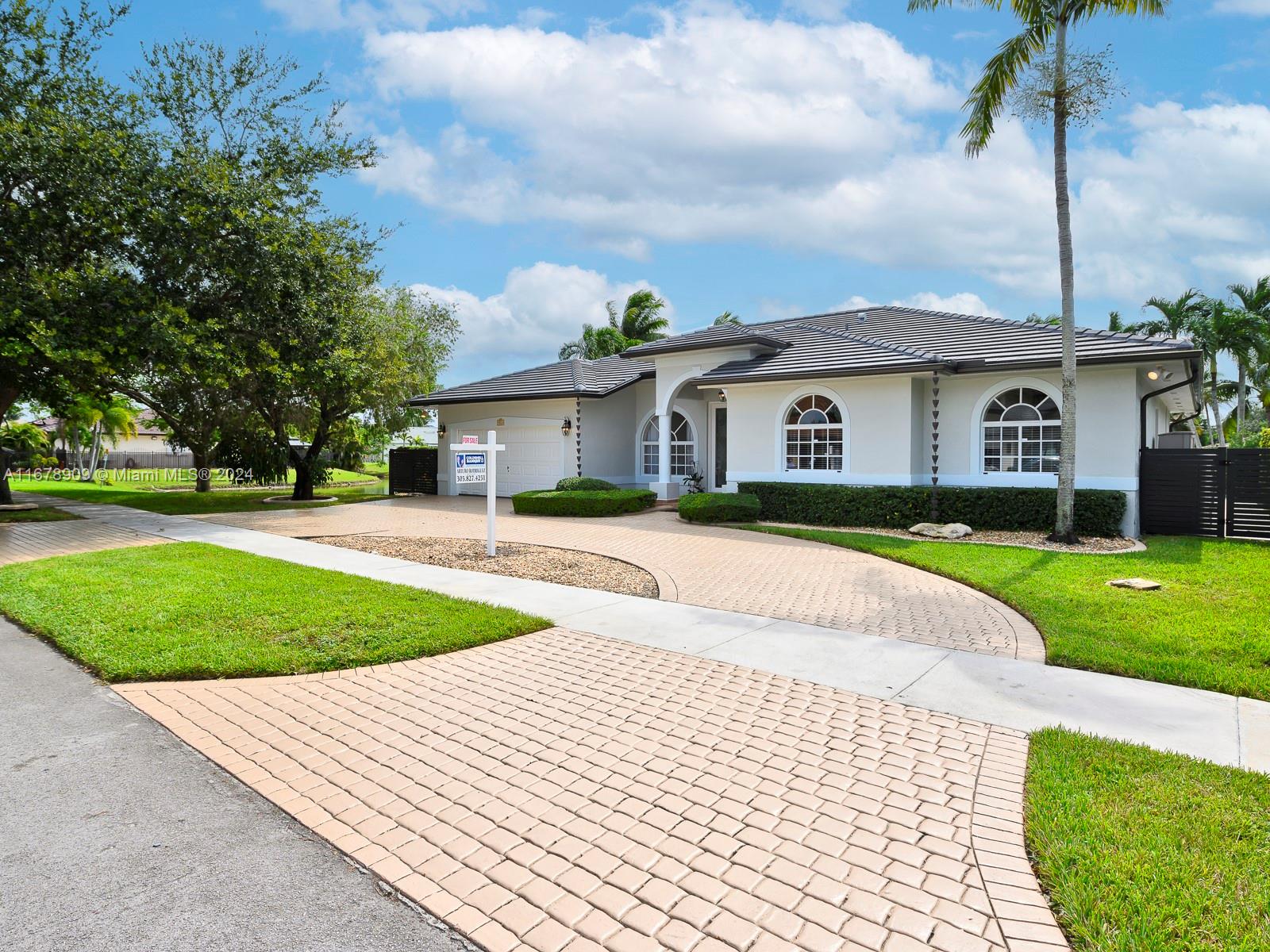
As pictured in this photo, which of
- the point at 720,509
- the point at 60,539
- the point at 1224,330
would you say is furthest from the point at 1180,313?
the point at 60,539

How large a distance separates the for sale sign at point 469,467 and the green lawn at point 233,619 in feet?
9.36

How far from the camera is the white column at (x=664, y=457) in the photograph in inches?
822

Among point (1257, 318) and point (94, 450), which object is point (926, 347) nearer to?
point (1257, 318)

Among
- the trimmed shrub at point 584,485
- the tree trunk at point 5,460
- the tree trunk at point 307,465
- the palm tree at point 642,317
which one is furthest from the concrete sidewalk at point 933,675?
the palm tree at point 642,317

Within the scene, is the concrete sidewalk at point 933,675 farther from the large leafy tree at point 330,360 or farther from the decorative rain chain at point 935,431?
the large leafy tree at point 330,360

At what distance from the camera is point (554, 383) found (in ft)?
77.2

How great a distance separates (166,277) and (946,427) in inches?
724

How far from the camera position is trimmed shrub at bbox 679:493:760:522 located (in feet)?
53.2

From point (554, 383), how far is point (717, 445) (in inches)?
232

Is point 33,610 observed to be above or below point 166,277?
below

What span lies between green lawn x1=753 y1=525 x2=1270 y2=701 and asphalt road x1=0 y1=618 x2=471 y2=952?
5.84 metres

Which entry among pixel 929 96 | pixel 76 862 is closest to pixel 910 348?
pixel 929 96

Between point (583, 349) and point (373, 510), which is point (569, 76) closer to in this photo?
point (373, 510)

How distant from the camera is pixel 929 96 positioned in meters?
14.0
